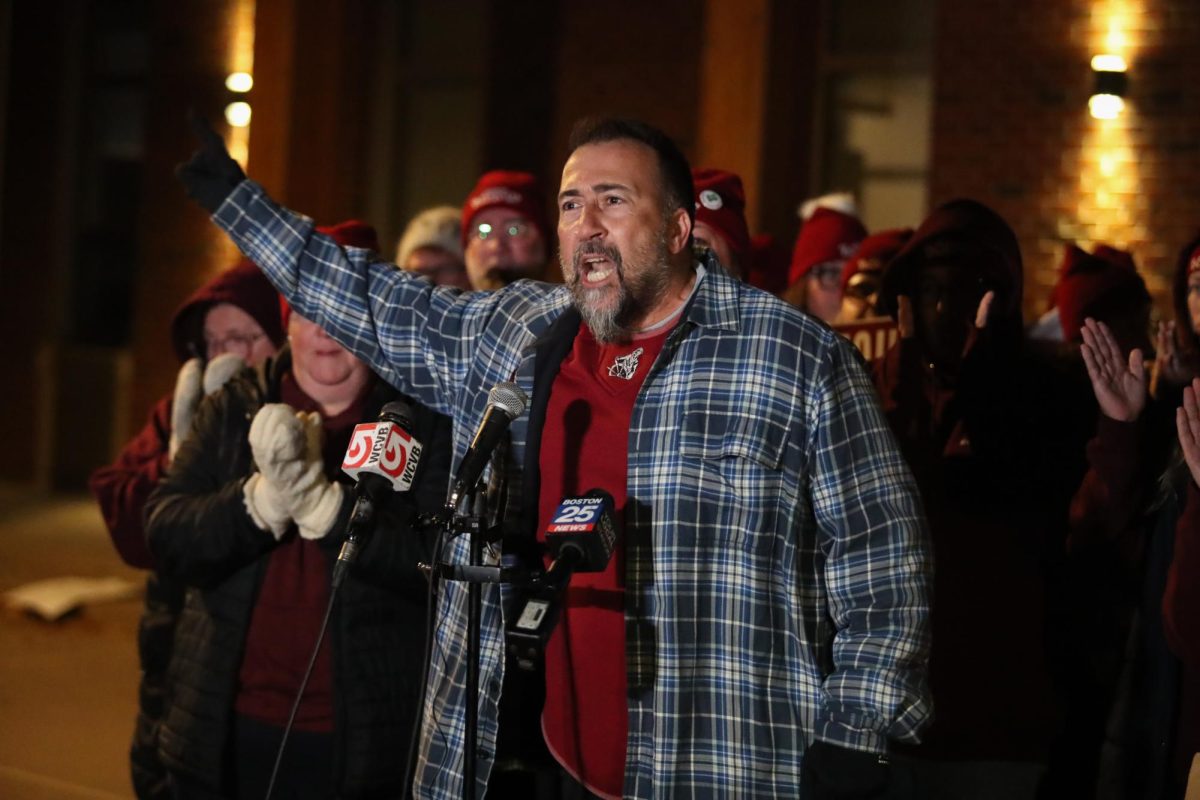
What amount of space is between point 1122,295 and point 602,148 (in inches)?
103

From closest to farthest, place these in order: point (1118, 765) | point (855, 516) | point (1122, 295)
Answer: point (855, 516)
point (1118, 765)
point (1122, 295)

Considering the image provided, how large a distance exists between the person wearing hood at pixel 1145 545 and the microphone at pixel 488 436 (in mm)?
1699

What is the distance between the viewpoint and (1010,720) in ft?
13.6

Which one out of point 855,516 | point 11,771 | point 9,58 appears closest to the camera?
point 855,516

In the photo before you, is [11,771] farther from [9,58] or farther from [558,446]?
[9,58]

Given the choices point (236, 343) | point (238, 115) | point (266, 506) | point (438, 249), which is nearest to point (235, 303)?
point (236, 343)

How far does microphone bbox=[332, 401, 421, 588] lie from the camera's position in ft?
9.47

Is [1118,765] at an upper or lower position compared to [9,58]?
lower

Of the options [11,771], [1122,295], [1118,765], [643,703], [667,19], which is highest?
[667,19]

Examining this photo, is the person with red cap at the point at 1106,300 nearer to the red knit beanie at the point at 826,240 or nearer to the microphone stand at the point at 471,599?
the red knit beanie at the point at 826,240

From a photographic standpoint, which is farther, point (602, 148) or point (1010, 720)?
point (1010, 720)

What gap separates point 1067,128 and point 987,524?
16.9 feet

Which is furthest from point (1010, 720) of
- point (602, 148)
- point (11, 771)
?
point (11, 771)

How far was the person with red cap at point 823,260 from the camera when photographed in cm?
594
